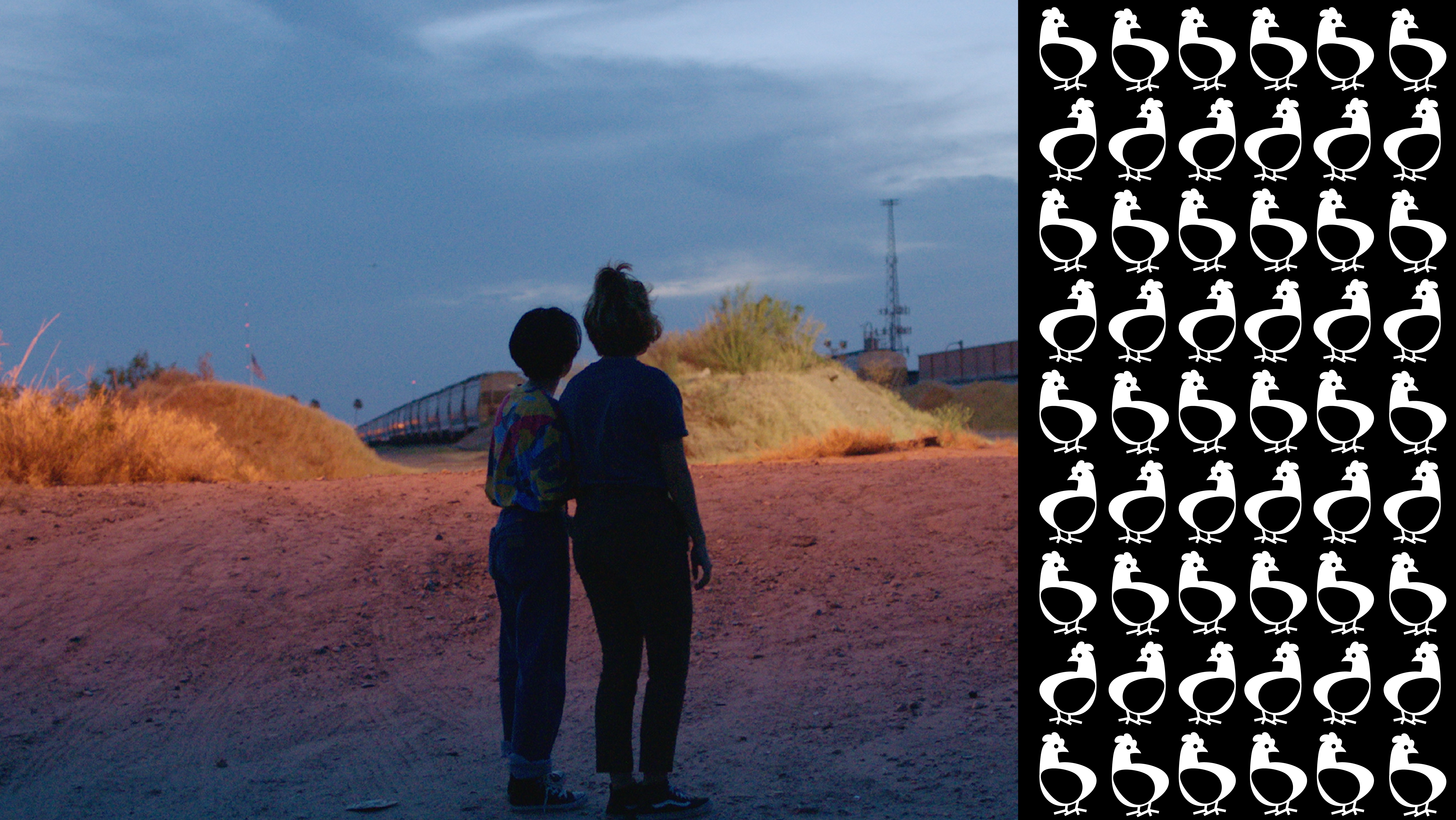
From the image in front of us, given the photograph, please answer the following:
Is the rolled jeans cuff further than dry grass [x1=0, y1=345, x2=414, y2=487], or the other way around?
dry grass [x1=0, y1=345, x2=414, y2=487]

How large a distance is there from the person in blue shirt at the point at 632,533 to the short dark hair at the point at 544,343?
175 mm

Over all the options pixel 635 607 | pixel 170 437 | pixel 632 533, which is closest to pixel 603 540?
pixel 632 533

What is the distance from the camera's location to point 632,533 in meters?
4.08

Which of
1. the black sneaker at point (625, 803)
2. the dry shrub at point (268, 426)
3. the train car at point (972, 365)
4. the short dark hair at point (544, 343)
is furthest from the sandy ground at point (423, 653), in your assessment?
the train car at point (972, 365)

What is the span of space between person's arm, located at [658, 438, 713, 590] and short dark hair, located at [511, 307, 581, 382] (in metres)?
0.63

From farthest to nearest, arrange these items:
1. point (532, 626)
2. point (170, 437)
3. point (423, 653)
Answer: point (170, 437), point (423, 653), point (532, 626)

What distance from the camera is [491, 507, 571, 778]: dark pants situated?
14.5 ft

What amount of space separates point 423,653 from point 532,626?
12.7 ft

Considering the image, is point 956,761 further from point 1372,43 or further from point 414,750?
point 1372,43

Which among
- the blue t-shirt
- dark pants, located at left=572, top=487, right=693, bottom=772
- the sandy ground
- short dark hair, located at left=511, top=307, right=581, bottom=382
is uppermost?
short dark hair, located at left=511, top=307, right=581, bottom=382

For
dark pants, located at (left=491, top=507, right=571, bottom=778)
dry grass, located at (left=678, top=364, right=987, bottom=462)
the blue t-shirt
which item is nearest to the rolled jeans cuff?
dark pants, located at (left=491, top=507, right=571, bottom=778)

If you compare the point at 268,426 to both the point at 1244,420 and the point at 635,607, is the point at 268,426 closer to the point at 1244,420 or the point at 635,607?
the point at 635,607

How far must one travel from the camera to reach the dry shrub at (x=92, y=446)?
12789 mm

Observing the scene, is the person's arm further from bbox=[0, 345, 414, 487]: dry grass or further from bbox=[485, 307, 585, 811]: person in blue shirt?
bbox=[0, 345, 414, 487]: dry grass
